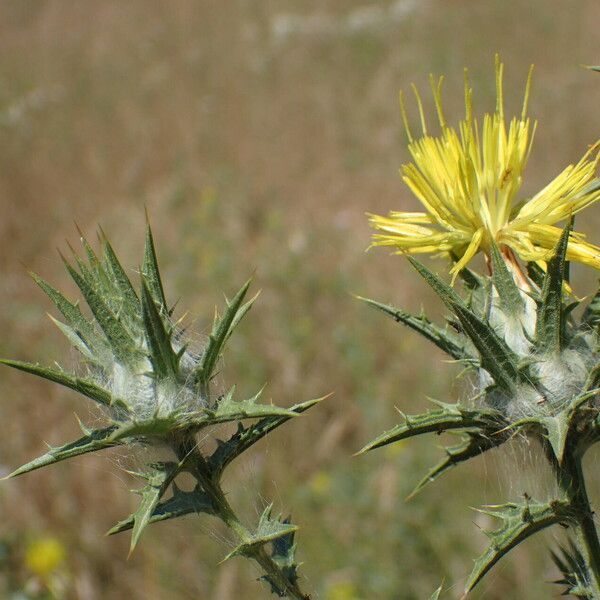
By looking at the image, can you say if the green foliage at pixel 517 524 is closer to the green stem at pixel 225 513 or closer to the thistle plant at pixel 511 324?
the thistle plant at pixel 511 324

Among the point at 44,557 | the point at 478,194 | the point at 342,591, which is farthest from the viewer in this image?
the point at 44,557

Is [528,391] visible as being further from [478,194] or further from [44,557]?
[44,557]

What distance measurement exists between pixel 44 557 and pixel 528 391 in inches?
140

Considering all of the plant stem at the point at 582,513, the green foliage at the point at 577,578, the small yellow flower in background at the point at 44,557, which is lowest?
the small yellow flower in background at the point at 44,557

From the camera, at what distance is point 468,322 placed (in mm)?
1260

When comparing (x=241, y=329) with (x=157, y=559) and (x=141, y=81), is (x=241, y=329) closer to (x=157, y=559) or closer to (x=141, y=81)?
(x=157, y=559)

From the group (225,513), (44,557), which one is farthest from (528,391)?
(44,557)

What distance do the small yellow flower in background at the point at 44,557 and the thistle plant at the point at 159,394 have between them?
3.02 meters

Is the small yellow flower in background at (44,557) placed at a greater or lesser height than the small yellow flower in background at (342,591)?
greater

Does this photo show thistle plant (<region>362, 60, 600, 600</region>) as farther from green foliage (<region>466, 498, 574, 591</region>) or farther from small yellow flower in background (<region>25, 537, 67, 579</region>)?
small yellow flower in background (<region>25, 537, 67, 579</region>)

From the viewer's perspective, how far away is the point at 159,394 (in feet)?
4.56

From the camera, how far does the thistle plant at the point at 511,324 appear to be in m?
1.26

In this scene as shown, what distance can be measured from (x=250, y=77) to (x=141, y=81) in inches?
78.8

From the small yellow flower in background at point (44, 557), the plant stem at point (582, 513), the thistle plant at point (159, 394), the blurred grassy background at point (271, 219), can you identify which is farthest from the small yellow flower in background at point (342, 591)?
the plant stem at point (582, 513)
